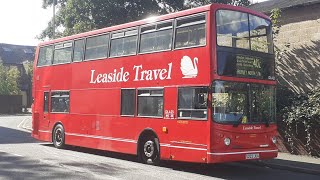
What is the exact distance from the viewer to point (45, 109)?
18.1 m

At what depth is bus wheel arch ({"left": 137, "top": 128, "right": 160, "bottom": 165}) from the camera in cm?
1262

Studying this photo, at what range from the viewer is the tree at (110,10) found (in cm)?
2728

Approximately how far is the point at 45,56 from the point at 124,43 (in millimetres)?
5303

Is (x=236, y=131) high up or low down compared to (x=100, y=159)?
up

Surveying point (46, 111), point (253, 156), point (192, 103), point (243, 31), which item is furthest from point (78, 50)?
point (253, 156)

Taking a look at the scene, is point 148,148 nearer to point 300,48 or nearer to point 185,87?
point 185,87

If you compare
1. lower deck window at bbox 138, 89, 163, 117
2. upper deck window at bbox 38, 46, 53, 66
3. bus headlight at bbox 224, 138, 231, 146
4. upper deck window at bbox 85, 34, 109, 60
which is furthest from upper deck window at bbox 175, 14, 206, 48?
upper deck window at bbox 38, 46, 53, 66

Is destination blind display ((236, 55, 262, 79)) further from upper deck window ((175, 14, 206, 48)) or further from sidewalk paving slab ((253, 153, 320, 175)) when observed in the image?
sidewalk paving slab ((253, 153, 320, 175))

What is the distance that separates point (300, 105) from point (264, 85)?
4.09m

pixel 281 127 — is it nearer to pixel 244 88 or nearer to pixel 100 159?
pixel 244 88

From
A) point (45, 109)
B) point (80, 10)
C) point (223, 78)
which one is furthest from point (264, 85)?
point (80, 10)

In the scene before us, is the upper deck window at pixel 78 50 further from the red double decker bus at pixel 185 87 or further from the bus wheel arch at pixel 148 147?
the bus wheel arch at pixel 148 147

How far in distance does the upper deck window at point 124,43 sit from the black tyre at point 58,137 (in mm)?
4208

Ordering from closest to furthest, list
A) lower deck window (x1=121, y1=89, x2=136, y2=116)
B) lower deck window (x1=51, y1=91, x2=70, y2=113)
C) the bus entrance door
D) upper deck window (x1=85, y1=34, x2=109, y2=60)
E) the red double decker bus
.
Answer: the red double decker bus → lower deck window (x1=121, y1=89, x2=136, y2=116) → upper deck window (x1=85, y1=34, x2=109, y2=60) → lower deck window (x1=51, y1=91, x2=70, y2=113) → the bus entrance door
